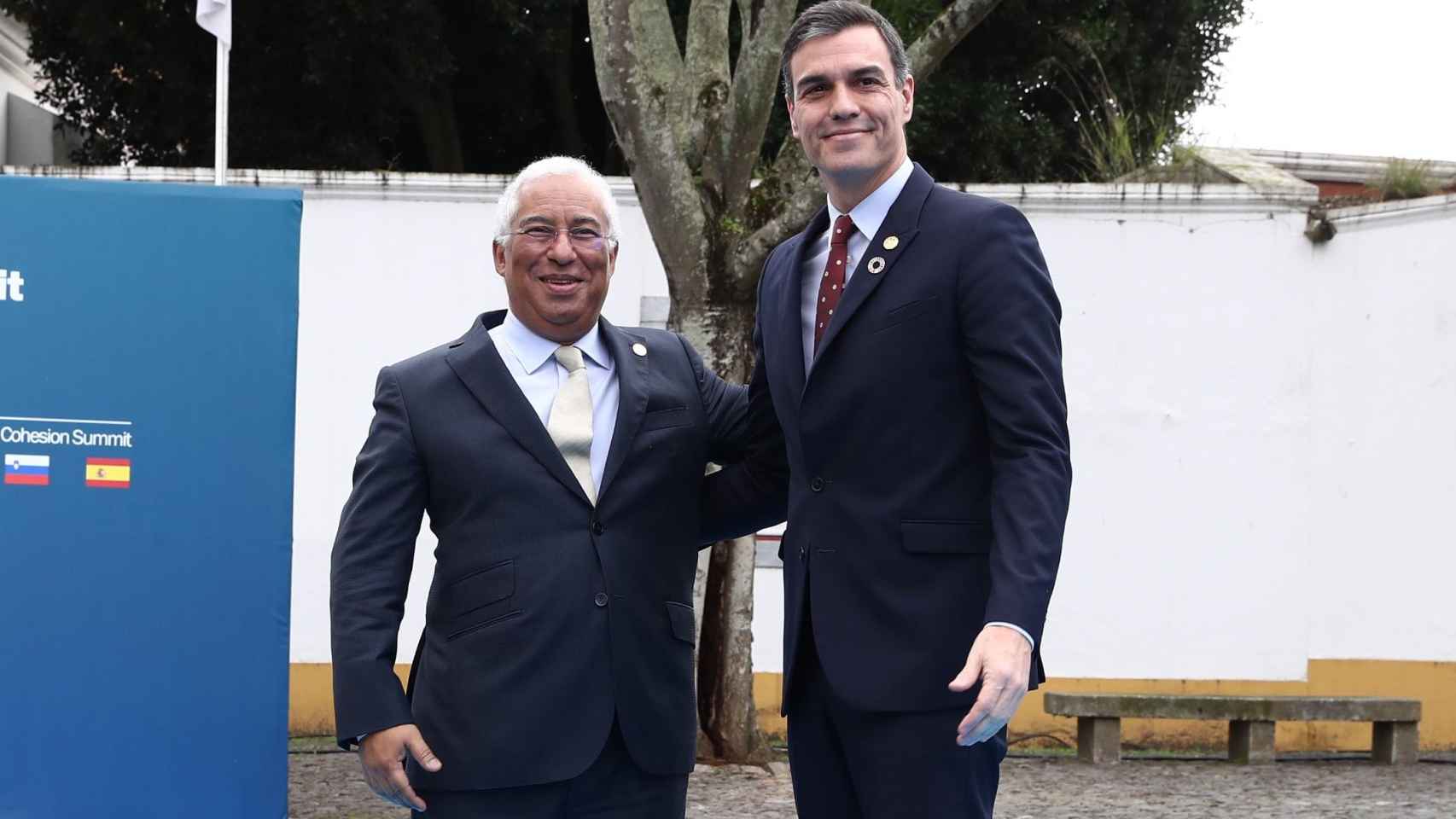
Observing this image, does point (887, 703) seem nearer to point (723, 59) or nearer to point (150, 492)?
point (150, 492)

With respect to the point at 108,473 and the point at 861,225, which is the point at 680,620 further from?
the point at 108,473

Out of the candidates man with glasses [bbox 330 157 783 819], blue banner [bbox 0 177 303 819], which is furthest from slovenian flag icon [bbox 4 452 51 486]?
man with glasses [bbox 330 157 783 819]

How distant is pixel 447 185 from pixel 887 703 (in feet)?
19.9

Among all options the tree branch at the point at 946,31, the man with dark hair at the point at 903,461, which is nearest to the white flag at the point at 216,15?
the tree branch at the point at 946,31

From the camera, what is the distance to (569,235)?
9.34 feet

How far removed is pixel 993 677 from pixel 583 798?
0.84 metres

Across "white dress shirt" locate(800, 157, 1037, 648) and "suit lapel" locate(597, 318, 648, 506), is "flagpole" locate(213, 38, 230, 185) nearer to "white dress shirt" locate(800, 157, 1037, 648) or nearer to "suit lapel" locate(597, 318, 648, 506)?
"suit lapel" locate(597, 318, 648, 506)

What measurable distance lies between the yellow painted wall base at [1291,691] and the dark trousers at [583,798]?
210 inches

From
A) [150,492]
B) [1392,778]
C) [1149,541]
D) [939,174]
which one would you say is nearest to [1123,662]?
[1149,541]

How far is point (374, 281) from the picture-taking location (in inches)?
318

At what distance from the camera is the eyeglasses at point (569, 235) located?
112 inches

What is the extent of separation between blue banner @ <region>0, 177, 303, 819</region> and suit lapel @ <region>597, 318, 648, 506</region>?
248cm

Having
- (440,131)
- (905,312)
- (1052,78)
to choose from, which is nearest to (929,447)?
(905,312)

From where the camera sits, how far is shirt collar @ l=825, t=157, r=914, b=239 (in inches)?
104
